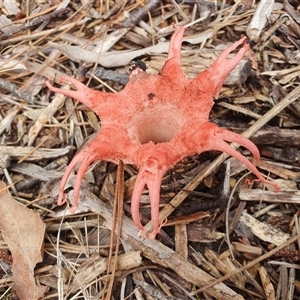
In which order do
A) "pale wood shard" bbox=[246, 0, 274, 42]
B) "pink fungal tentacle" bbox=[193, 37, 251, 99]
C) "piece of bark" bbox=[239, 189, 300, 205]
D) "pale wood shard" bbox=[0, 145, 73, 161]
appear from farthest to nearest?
"pale wood shard" bbox=[246, 0, 274, 42]
"pale wood shard" bbox=[0, 145, 73, 161]
"piece of bark" bbox=[239, 189, 300, 205]
"pink fungal tentacle" bbox=[193, 37, 251, 99]

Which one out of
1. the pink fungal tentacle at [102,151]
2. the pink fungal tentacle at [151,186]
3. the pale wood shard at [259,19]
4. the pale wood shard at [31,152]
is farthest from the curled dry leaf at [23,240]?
the pale wood shard at [259,19]

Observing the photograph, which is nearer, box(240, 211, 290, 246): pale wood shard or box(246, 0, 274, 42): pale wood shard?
box(240, 211, 290, 246): pale wood shard

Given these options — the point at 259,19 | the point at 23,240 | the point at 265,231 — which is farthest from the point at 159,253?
the point at 259,19

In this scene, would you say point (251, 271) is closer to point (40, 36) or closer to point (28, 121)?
point (28, 121)

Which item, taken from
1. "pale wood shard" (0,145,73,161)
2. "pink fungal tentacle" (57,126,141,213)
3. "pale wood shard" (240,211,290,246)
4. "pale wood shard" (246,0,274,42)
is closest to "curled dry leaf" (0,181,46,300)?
Result: "pale wood shard" (0,145,73,161)

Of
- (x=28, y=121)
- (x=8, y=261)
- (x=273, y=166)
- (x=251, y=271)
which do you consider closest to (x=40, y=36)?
(x=28, y=121)

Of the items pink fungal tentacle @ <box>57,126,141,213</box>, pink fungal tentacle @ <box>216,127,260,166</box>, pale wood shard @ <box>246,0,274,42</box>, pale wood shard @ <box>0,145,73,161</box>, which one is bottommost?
pale wood shard @ <box>0,145,73,161</box>

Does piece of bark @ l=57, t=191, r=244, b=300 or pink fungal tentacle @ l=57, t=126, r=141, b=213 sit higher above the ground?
pink fungal tentacle @ l=57, t=126, r=141, b=213

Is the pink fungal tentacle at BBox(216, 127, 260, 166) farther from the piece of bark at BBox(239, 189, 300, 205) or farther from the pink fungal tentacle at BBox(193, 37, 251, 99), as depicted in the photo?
the piece of bark at BBox(239, 189, 300, 205)
